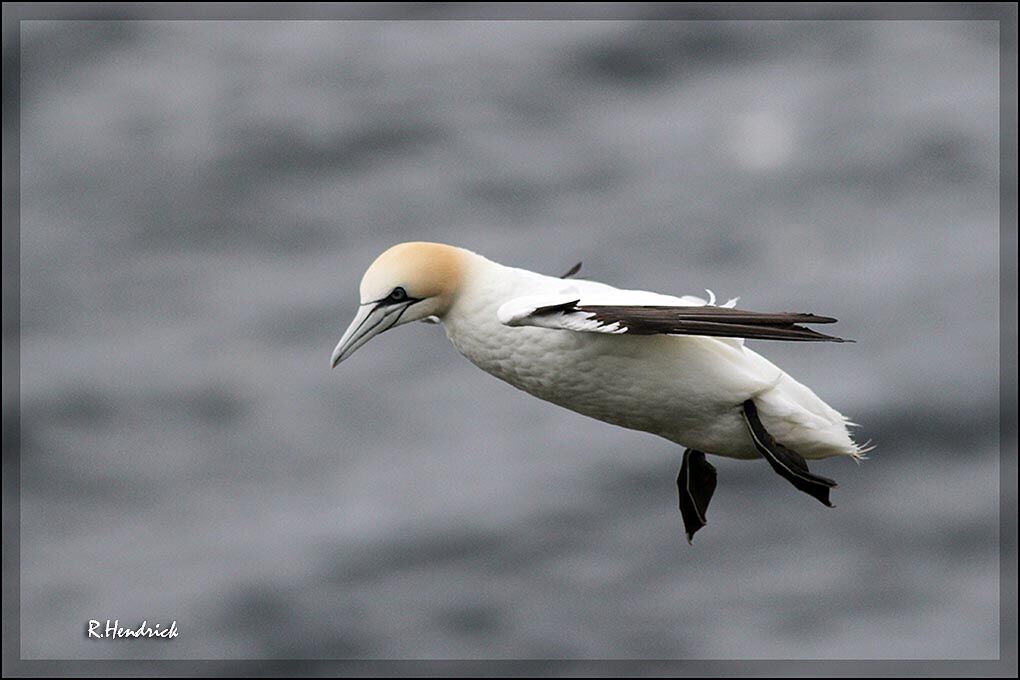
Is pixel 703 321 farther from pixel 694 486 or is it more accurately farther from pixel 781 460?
pixel 694 486

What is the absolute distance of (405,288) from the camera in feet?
27.5

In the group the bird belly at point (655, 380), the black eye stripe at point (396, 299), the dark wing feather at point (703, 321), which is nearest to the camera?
the dark wing feather at point (703, 321)

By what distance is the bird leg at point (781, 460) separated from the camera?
333 inches

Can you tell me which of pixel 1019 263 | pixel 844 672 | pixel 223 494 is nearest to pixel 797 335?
pixel 844 672

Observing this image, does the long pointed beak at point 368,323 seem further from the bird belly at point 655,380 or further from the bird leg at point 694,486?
the bird leg at point 694,486

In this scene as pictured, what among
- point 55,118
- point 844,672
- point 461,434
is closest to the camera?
point 844,672

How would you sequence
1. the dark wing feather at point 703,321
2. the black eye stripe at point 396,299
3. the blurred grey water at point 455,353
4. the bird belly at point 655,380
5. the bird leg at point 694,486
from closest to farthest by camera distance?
the dark wing feather at point 703,321, the bird belly at point 655,380, the black eye stripe at point 396,299, the bird leg at point 694,486, the blurred grey water at point 455,353

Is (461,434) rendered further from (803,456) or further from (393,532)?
(803,456)

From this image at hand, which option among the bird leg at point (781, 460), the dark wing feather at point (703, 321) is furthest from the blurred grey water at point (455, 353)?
the dark wing feather at point (703, 321)

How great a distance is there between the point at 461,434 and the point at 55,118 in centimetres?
1473

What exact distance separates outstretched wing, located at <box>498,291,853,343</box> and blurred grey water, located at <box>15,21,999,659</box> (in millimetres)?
31207

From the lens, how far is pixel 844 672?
124ft

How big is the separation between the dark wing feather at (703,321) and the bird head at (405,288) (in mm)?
800

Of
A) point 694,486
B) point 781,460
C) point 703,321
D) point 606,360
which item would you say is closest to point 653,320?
point 703,321
